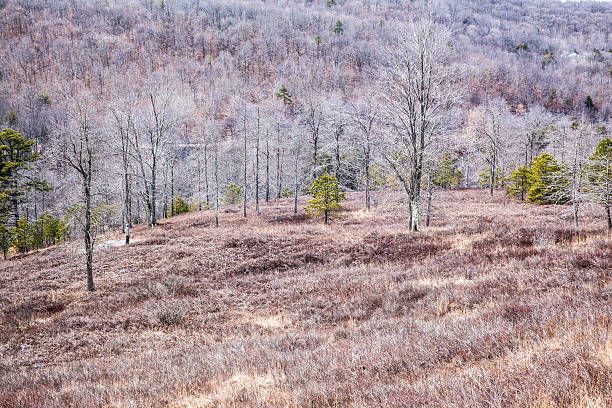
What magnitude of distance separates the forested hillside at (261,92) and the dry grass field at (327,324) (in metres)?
5.01

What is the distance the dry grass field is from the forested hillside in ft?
16.4

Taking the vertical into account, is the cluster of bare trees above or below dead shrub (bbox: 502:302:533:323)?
above

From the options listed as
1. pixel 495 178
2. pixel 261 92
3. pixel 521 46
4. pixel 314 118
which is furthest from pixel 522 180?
pixel 521 46

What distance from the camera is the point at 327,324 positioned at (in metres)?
8.44

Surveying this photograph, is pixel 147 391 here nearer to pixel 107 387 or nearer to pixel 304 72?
pixel 107 387

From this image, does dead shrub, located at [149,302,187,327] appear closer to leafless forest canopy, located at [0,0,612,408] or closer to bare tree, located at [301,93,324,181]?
leafless forest canopy, located at [0,0,612,408]

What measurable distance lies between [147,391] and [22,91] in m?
129

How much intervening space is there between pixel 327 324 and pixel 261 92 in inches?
4173

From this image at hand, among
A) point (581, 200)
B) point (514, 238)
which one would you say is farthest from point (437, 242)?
point (581, 200)

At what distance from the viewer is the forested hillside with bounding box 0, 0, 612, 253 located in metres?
30.9

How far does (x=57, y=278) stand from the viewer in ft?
54.9

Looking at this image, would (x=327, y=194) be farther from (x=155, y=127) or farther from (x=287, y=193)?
(x=287, y=193)

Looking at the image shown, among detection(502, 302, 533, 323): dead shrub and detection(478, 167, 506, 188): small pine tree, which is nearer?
detection(502, 302, 533, 323): dead shrub

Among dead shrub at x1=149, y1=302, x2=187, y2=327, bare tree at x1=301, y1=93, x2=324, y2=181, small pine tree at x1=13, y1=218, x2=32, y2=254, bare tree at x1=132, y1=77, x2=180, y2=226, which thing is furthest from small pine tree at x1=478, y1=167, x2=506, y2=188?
small pine tree at x1=13, y1=218, x2=32, y2=254
